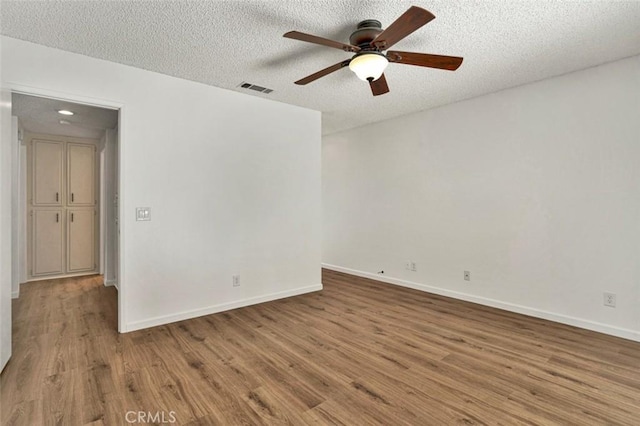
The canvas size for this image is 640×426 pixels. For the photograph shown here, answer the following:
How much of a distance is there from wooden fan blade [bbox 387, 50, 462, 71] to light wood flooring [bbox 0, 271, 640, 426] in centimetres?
223

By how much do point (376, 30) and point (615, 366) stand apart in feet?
10.1

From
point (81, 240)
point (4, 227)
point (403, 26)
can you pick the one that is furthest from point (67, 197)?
point (403, 26)

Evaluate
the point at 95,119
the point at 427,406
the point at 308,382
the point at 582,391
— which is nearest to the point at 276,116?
the point at 95,119

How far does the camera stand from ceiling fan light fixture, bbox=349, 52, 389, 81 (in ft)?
7.32

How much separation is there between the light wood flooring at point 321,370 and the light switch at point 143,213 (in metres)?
1.11

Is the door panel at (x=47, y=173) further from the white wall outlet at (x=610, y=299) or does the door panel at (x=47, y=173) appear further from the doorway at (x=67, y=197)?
the white wall outlet at (x=610, y=299)

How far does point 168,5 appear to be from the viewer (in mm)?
2107

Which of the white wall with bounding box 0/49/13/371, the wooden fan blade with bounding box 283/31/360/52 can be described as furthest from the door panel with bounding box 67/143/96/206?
the wooden fan blade with bounding box 283/31/360/52

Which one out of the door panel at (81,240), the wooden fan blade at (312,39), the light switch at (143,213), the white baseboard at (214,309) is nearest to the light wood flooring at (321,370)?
the white baseboard at (214,309)

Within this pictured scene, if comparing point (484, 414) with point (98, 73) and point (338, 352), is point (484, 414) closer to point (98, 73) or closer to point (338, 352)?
point (338, 352)

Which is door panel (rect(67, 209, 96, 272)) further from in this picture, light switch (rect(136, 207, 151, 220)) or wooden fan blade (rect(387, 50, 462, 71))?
wooden fan blade (rect(387, 50, 462, 71))

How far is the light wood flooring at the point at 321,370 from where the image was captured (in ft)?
5.96

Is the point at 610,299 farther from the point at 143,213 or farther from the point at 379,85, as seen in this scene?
the point at 143,213

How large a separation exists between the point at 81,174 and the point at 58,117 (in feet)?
5.02
